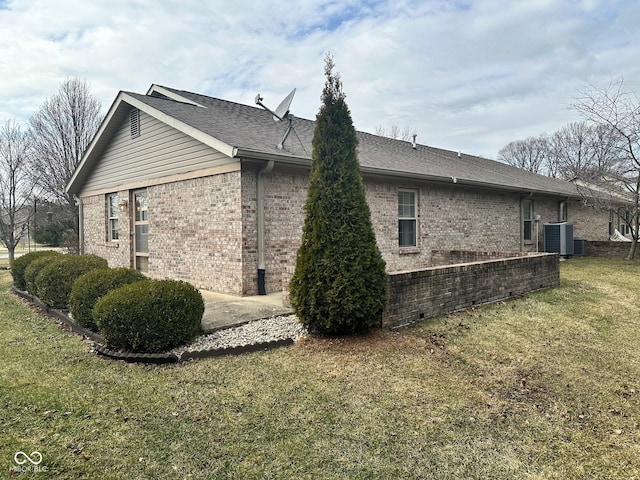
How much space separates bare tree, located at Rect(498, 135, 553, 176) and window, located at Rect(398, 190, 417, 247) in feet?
119

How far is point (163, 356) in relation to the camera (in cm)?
458

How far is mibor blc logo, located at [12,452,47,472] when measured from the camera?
261 cm

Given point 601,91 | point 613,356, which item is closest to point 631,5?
point 601,91

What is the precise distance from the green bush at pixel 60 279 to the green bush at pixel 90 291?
1.44 metres

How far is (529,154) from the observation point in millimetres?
44344

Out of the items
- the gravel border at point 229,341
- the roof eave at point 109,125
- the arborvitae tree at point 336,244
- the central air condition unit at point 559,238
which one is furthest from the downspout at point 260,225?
the central air condition unit at point 559,238

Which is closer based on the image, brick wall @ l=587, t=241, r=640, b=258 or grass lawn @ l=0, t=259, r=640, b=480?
grass lawn @ l=0, t=259, r=640, b=480

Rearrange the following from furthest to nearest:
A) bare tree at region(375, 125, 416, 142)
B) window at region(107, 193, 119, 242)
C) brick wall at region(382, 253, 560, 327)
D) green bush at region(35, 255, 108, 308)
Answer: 1. bare tree at region(375, 125, 416, 142)
2. window at region(107, 193, 119, 242)
3. green bush at region(35, 255, 108, 308)
4. brick wall at region(382, 253, 560, 327)

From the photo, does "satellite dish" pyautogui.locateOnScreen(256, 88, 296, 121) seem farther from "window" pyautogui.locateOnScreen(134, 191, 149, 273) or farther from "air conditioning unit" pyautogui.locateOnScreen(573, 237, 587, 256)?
"air conditioning unit" pyautogui.locateOnScreen(573, 237, 587, 256)

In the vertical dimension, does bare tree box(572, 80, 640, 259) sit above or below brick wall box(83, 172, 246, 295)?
above

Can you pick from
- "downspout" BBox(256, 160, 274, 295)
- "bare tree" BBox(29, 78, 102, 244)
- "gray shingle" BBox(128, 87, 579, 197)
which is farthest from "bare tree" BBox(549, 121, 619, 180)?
"bare tree" BBox(29, 78, 102, 244)

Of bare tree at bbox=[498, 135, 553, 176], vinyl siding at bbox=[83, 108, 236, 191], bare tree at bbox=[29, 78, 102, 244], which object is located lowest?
vinyl siding at bbox=[83, 108, 236, 191]

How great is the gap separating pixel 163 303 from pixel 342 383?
7.61 ft

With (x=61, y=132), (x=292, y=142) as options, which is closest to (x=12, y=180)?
(x=61, y=132)
